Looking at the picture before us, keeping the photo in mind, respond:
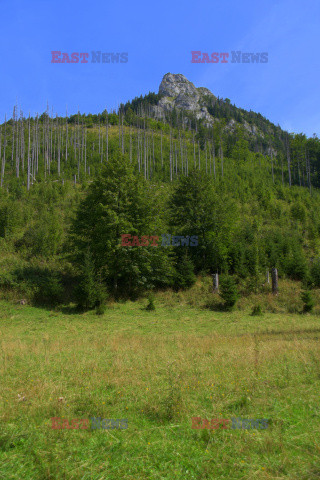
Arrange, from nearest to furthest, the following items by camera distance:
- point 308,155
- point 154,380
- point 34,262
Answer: point 154,380 → point 34,262 → point 308,155

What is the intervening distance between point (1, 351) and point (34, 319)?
8.44m

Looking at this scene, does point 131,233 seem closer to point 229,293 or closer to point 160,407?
point 229,293

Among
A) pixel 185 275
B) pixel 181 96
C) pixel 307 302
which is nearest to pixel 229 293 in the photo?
pixel 185 275

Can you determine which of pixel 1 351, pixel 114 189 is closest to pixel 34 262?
pixel 114 189

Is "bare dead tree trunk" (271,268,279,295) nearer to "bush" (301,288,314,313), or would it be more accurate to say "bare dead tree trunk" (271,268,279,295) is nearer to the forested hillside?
the forested hillside

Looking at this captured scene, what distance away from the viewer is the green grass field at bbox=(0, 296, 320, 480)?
325 centimetres

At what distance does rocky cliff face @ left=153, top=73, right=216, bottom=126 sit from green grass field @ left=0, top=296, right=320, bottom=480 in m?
133

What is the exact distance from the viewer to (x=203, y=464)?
10.8ft

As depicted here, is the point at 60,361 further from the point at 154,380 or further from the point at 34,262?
the point at 34,262

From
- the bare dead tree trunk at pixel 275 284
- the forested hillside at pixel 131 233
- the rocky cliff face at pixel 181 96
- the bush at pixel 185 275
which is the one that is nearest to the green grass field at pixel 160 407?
the forested hillside at pixel 131 233

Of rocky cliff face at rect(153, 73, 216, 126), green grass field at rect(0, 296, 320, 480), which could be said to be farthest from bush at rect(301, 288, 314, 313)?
rocky cliff face at rect(153, 73, 216, 126)

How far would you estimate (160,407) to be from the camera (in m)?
4.73

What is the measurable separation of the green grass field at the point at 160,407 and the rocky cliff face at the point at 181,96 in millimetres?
133291

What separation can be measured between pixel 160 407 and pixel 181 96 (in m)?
179
